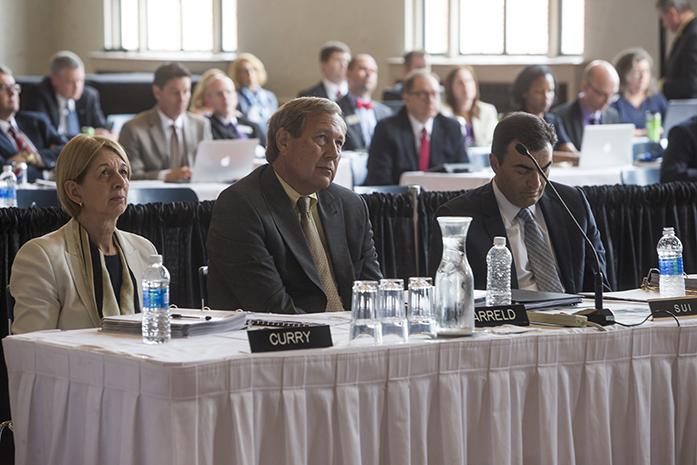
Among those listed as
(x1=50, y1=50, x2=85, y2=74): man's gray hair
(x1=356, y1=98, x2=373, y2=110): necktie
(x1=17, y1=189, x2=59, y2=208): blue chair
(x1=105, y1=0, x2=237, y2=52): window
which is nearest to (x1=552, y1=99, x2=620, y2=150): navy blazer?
(x1=356, y1=98, x2=373, y2=110): necktie

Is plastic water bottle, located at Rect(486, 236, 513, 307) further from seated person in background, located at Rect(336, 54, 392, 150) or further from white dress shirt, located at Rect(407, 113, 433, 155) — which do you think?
seated person in background, located at Rect(336, 54, 392, 150)

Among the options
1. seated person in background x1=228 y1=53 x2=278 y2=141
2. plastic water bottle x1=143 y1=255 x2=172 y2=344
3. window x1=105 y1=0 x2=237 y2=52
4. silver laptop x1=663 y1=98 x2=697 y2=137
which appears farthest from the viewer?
window x1=105 y1=0 x2=237 y2=52

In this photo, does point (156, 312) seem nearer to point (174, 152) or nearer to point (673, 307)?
point (673, 307)

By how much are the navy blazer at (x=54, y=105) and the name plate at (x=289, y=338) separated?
894 cm

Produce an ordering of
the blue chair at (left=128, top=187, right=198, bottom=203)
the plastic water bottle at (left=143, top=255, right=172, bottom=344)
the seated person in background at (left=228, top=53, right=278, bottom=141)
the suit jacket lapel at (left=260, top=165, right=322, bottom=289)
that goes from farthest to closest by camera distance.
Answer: the seated person in background at (left=228, top=53, right=278, bottom=141)
the blue chair at (left=128, top=187, right=198, bottom=203)
the suit jacket lapel at (left=260, top=165, right=322, bottom=289)
the plastic water bottle at (left=143, top=255, right=172, bottom=344)

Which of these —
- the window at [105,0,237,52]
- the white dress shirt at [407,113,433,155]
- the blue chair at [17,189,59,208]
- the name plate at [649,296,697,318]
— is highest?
the window at [105,0,237,52]

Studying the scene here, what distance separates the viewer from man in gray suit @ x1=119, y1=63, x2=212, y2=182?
773cm

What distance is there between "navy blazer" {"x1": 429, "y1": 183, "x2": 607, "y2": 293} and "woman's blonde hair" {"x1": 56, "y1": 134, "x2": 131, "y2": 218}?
1006mm

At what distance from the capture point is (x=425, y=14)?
52.0 ft

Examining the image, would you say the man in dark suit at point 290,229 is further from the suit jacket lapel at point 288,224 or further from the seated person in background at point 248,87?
the seated person in background at point 248,87

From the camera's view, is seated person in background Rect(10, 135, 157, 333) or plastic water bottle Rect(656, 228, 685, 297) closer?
seated person in background Rect(10, 135, 157, 333)

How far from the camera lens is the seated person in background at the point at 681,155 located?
6875 mm

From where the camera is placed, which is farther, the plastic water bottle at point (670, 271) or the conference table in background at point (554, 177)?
the conference table in background at point (554, 177)

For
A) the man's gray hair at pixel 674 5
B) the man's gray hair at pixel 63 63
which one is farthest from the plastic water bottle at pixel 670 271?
the man's gray hair at pixel 63 63
